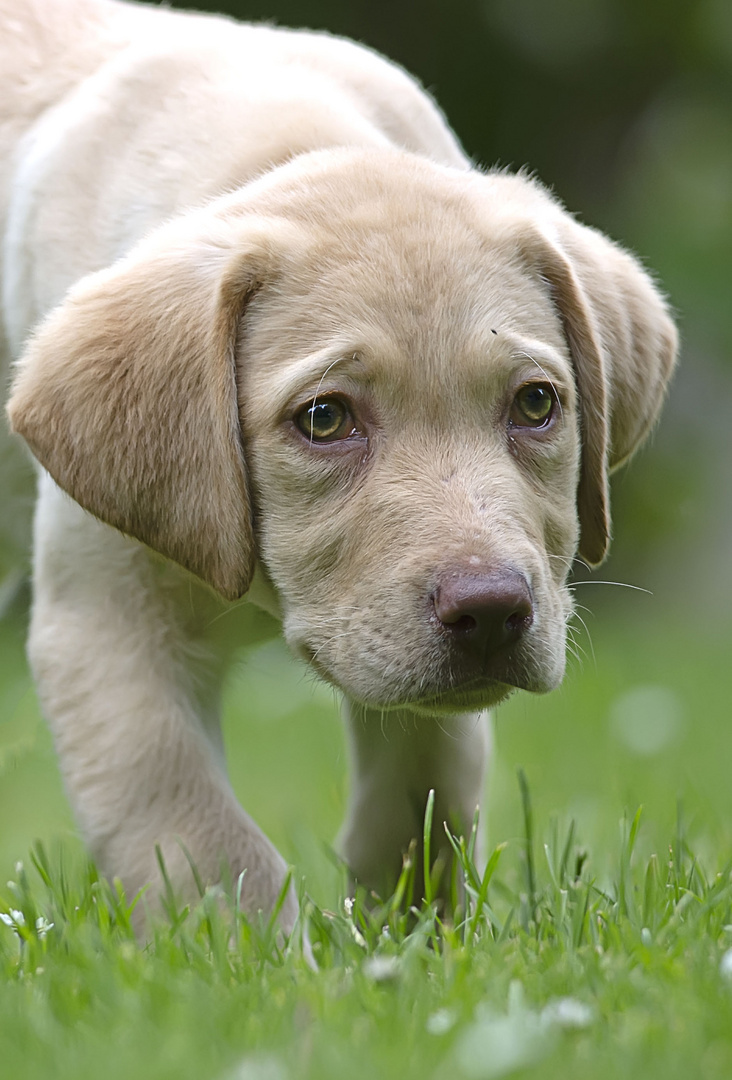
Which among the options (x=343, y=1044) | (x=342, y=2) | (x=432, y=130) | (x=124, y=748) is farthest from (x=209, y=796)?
(x=342, y=2)

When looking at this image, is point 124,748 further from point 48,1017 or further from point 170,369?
point 48,1017

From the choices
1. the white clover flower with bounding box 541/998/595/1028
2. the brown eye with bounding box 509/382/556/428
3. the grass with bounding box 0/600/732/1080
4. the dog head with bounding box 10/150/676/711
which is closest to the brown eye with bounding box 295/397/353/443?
the dog head with bounding box 10/150/676/711

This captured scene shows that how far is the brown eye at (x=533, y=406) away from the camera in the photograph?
3.74 metres

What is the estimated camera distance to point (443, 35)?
14727 millimetres

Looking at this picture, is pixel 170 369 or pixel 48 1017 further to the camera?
pixel 170 369

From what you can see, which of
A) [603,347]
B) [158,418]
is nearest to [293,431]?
[158,418]

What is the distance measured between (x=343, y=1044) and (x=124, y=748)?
156 cm

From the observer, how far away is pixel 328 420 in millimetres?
3629

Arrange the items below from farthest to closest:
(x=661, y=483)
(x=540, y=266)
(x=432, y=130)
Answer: (x=661, y=483), (x=432, y=130), (x=540, y=266)

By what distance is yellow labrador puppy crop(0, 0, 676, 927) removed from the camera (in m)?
3.52

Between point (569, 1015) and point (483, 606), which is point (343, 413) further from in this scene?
point (569, 1015)

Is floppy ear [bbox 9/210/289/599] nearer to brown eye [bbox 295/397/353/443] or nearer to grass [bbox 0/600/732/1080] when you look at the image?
brown eye [bbox 295/397/353/443]

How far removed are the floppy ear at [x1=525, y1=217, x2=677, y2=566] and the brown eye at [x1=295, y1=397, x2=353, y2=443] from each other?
0.69 meters

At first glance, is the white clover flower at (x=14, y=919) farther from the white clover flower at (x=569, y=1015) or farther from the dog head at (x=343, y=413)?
the white clover flower at (x=569, y=1015)
